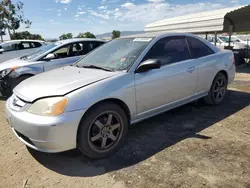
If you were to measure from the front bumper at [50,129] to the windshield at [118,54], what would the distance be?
108 centimetres

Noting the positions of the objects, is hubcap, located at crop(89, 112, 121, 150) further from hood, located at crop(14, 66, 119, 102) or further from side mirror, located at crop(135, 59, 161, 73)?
side mirror, located at crop(135, 59, 161, 73)

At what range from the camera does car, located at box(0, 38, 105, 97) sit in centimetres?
579

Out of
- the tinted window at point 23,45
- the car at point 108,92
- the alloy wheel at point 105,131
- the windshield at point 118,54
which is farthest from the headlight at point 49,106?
the tinted window at point 23,45

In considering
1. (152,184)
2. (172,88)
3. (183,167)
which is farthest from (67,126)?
(172,88)

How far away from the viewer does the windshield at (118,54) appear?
3.47m

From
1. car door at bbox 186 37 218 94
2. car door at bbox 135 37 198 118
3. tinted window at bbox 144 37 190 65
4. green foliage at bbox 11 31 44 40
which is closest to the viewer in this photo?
car door at bbox 135 37 198 118

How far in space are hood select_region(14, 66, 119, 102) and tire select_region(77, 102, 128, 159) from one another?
388mm

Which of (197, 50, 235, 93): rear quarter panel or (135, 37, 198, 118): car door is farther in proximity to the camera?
(197, 50, 235, 93): rear quarter panel

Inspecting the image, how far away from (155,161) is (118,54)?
5.75 ft

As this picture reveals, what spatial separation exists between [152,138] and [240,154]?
4.02ft

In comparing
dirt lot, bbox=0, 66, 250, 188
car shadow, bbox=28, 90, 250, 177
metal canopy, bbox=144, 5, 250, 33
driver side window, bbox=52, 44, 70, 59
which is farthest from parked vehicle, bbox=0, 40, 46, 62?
car shadow, bbox=28, 90, 250, 177

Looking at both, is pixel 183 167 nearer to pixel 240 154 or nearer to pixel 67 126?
pixel 240 154

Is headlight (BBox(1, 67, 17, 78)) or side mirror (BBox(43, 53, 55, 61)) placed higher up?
side mirror (BBox(43, 53, 55, 61))

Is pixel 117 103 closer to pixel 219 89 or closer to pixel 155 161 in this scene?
pixel 155 161
